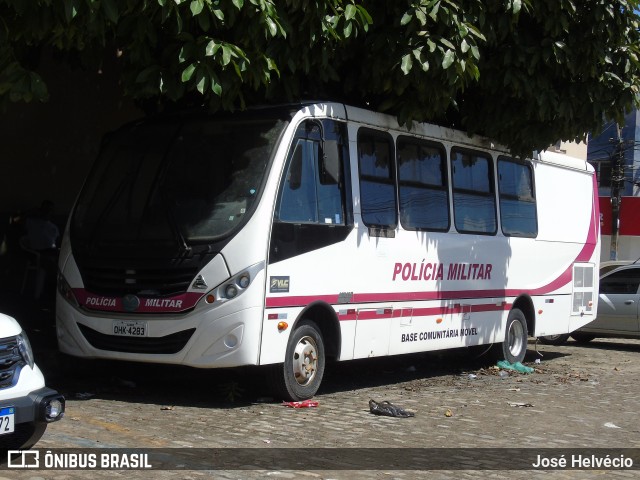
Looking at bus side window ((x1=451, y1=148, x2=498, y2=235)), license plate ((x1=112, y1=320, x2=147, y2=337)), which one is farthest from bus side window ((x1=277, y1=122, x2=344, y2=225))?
bus side window ((x1=451, y1=148, x2=498, y2=235))

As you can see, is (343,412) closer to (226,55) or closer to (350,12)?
(226,55)

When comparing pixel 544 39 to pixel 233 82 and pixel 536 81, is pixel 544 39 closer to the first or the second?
pixel 536 81

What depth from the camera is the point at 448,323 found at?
1205 centimetres

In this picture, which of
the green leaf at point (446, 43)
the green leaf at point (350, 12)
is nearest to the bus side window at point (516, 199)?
the green leaf at point (446, 43)

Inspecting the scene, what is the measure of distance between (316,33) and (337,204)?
179 cm

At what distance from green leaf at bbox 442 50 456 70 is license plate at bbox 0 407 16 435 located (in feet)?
19.1

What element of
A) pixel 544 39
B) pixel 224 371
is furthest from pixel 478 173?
pixel 224 371

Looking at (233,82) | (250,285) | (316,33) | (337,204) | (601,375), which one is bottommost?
(601,375)

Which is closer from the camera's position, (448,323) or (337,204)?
(337,204)

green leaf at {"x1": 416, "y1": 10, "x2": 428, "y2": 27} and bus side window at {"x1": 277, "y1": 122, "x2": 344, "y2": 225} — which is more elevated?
green leaf at {"x1": 416, "y1": 10, "x2": 428, "y2": 27}

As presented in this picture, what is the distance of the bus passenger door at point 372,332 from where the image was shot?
33.7 feet

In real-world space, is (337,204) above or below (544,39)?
below

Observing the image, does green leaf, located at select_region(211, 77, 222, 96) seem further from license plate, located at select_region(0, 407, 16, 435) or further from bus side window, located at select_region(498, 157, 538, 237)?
bus side window, located at select_region(498, 157, 538, 237)

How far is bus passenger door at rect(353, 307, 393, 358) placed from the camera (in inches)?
405
